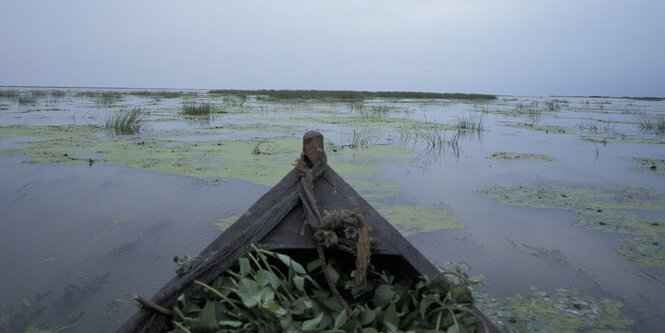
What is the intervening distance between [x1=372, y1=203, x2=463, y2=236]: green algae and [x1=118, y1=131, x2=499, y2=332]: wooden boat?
1.37 m

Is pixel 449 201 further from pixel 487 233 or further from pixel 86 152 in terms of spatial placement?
pixel 86 152

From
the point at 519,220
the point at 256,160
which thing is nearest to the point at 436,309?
the point at 519,220

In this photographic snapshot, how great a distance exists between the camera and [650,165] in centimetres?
504

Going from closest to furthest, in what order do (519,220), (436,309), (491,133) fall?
(436,309) < (519,220) < (491,133)

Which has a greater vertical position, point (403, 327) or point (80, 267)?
point (403, 327)

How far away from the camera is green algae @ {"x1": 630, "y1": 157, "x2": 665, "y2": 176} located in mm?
4734

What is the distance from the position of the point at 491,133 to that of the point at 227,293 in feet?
25.2

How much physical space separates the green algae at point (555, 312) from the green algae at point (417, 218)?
0.90m

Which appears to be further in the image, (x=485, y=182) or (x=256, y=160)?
(x=256, y=160)

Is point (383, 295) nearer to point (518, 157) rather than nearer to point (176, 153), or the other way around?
point (176, 153)

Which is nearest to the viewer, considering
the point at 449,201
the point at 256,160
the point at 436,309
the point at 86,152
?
the point at 436,309

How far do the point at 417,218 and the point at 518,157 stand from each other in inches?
122

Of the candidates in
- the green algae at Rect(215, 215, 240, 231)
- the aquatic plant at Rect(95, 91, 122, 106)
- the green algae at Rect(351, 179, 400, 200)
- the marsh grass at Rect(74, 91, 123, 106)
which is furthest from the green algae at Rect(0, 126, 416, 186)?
the marsh grass at Rect(74, 91, 123, 106)

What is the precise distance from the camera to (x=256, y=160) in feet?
16.3
